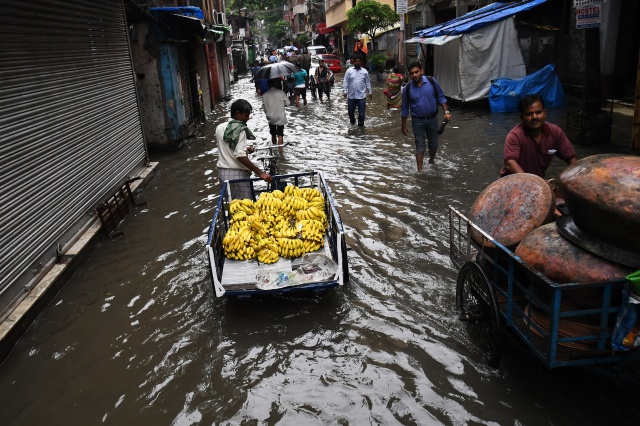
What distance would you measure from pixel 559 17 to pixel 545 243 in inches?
576

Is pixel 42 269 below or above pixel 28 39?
below

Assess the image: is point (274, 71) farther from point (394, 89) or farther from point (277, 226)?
point (394, 89)

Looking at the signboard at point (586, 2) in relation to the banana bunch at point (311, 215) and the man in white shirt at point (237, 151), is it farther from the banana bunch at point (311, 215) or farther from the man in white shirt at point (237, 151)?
the banana bunch at point (311, 215)

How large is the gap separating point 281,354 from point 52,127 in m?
4.44

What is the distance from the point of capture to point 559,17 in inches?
595

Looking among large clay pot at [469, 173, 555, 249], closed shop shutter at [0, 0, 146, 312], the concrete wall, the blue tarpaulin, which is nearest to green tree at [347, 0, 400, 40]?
the blue tarpaulin

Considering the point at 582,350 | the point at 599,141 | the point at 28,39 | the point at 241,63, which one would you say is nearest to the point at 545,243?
the point at 582,350

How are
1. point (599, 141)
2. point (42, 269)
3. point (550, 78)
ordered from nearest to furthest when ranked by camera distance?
point (42, 269)
point (599, 141)
point (550, 78)

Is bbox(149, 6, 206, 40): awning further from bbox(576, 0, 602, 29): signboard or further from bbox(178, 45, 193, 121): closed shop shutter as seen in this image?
bbox(576, 0, 602, 29): signboard

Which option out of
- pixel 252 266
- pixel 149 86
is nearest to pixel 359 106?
pixel 149 86

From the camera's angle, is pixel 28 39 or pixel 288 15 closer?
pixel 28 39

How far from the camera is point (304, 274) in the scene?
4.72 meters

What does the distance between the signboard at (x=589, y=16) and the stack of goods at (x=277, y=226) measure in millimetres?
6403

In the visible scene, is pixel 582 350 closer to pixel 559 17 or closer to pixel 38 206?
pixel 38 206
